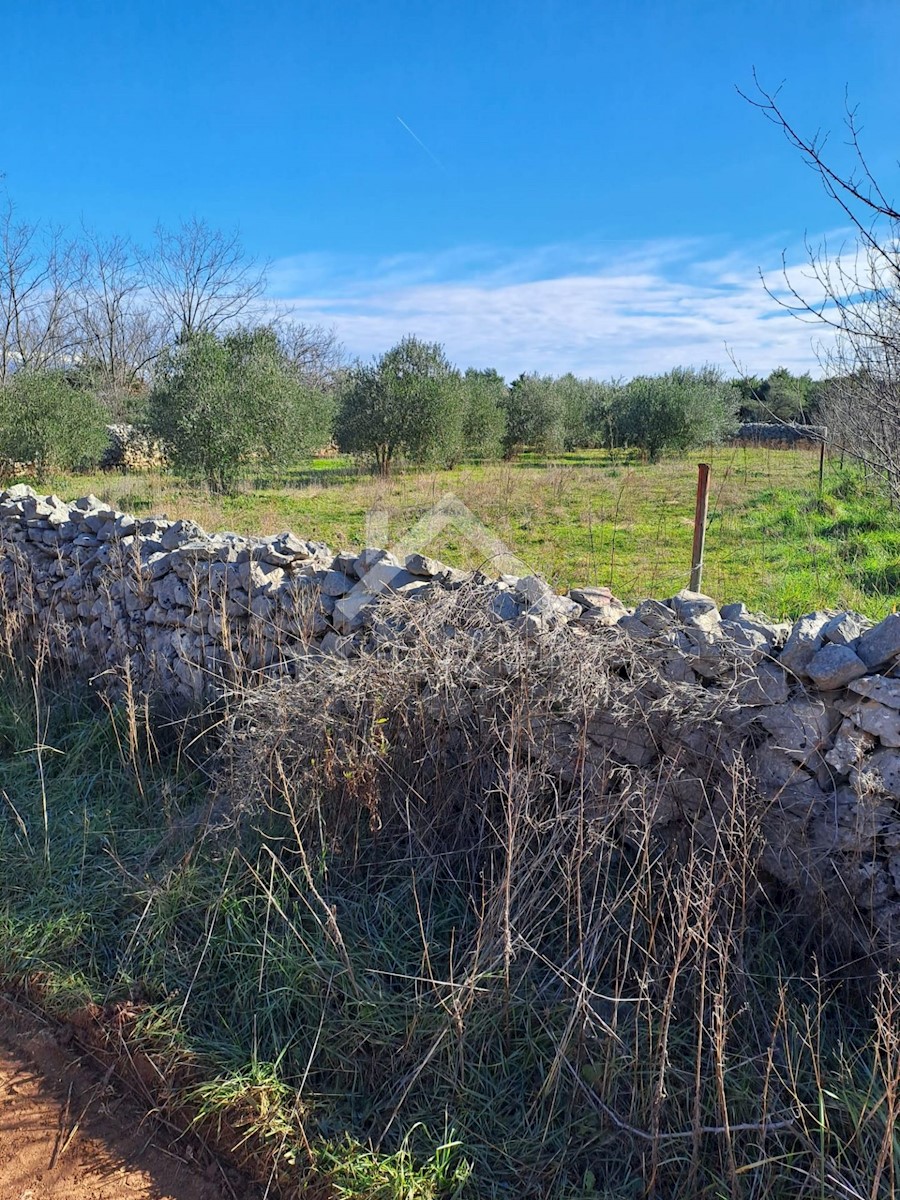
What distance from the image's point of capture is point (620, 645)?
3.10 metres

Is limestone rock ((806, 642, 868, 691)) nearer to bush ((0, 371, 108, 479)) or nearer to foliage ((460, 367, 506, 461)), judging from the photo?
bush ((0, 371, 108, 479))

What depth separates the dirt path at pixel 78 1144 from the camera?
226 cm

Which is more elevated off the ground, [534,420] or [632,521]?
[534,420]

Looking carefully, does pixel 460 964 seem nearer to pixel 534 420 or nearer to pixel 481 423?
pixel 481 423

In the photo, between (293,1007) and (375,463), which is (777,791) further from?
(375,463)

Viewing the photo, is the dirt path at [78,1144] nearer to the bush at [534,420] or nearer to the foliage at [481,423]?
the foliage at [481,423]

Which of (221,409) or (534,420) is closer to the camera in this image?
(221,409)

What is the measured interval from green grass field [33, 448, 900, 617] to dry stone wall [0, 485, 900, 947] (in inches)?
115

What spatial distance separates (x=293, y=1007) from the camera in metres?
2.65

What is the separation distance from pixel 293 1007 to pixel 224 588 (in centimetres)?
242

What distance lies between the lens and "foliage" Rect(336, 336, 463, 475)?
2009 cm

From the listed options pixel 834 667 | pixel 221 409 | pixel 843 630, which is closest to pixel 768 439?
pixel 221 409

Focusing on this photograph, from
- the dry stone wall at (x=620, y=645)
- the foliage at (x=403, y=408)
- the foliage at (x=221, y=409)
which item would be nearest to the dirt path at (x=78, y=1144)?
the dry stone wall at (x=620, y=645)

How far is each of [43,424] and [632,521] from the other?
515 inches
